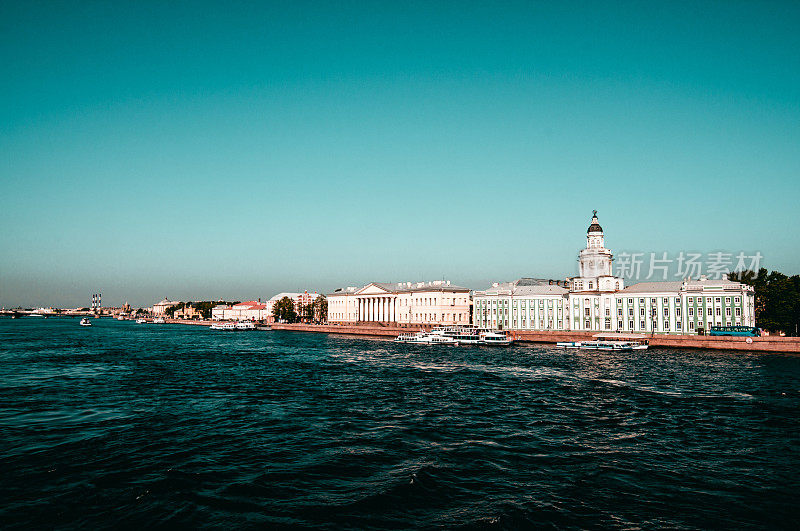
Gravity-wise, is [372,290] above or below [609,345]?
above

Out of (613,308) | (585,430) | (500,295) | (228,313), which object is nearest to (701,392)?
(585,430)

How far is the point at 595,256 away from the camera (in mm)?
73750

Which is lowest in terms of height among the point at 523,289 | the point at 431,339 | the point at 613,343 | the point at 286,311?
the point at 431,339

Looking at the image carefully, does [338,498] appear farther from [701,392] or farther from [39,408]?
[701,392]

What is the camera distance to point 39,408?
21.9 m

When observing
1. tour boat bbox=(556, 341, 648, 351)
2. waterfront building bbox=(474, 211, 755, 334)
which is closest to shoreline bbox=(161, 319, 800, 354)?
tour boat bbox=(556, 341, 648, 351)

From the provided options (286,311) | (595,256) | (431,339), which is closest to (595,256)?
(595,256)

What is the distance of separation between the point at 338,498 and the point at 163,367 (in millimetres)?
30172

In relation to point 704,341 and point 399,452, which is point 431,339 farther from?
point 399,452

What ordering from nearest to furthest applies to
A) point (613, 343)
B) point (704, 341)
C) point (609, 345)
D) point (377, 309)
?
point (704, 341) < point (613, 343) < point (609, 345) < point (377, 309)

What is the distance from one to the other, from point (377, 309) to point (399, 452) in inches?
3622

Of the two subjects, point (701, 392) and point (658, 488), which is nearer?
point (658, 488)

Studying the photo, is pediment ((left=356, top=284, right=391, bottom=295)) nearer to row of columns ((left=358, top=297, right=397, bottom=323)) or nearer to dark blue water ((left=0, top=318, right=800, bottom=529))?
row of columns ((left=358, top=297, right=397, bottom=323))

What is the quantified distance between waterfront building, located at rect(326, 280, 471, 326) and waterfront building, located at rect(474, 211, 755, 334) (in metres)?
10.4
